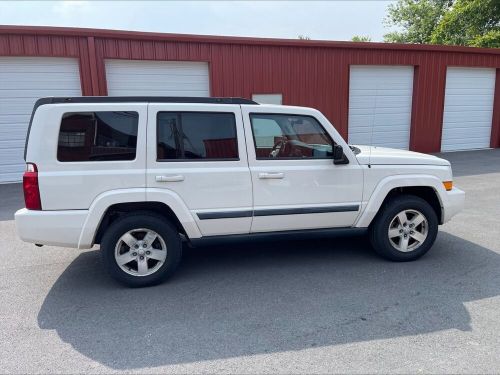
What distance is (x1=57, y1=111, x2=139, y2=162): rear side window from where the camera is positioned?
368cm

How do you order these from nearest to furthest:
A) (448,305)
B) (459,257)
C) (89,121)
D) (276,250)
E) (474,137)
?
(448,305) < (89,121) < (459,257) < (276,250) < (474,137)

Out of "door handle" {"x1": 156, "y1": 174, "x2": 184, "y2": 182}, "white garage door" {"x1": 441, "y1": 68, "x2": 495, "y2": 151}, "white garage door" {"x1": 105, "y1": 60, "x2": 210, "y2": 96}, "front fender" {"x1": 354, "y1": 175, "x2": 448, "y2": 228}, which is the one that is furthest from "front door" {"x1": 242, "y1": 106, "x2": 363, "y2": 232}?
"white garage door" {"x1": 441, "y1": 68, "x2": 495, "y2": 151}

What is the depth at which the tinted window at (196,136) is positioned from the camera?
3886 millimetres

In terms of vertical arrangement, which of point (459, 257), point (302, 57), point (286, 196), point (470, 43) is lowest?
point (459, 257)

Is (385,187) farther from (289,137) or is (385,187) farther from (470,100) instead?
(470,100)

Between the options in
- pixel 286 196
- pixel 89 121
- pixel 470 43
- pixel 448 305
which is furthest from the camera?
pixel 470 43

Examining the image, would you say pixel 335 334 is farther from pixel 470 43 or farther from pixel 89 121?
pixel 470 43

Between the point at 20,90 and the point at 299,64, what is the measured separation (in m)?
7.68

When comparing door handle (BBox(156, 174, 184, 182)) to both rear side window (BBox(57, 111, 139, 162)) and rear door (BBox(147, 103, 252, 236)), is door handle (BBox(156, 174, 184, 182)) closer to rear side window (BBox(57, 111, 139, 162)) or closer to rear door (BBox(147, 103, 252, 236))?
rear door (BBox(147, 103, 252, 236))

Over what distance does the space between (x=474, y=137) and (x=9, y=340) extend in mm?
16152

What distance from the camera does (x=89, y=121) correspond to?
12.3ft

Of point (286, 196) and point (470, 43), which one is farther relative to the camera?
point (470, 43)

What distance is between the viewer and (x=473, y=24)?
22.0 metres

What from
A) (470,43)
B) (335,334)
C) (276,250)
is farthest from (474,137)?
(335,334)
